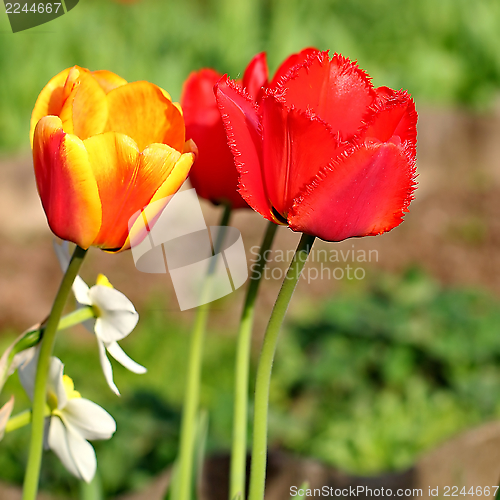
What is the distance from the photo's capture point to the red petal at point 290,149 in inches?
13.4

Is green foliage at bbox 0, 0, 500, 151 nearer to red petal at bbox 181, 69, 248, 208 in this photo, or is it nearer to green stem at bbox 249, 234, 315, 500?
red petal at bbox 181, 69, 248, 208

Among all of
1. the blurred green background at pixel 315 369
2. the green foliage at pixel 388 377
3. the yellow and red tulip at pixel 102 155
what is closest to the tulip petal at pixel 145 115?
the yellow and red tulip at pixel 102 155

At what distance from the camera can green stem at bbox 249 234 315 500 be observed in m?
0.37

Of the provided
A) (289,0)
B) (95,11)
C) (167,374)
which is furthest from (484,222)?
(95,11)

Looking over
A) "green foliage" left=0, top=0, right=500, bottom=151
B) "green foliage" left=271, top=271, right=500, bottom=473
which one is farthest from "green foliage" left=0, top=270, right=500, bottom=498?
"green foliage" left=0, top=0, right=500, bottom=151

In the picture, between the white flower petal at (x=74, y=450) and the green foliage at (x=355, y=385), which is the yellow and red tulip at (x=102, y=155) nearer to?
the white flower petal at (x=74, y=450)

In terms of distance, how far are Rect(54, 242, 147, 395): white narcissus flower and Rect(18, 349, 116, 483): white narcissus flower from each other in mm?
29

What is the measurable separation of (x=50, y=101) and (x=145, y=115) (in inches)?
2.5

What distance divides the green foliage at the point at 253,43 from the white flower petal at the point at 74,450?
235 cm

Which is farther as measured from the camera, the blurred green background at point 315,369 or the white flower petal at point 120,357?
the blurred green background at point 315,369

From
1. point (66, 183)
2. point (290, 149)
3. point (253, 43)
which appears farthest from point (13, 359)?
point (253, 43)

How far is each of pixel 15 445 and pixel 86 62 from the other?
2.15 meters

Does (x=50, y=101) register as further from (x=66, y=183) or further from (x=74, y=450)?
(x=74, y=450)

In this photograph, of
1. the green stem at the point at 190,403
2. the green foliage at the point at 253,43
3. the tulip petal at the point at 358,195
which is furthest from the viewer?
the green foliage at the point at 253,43
